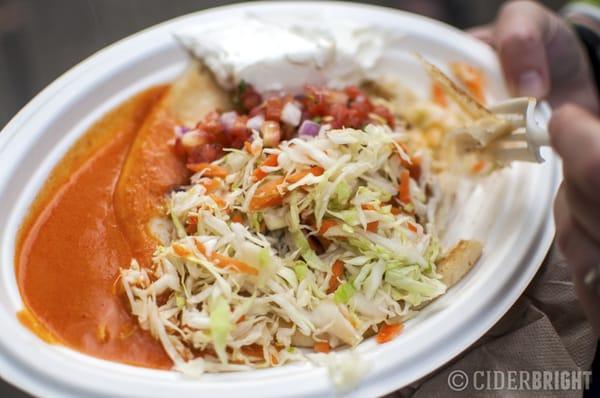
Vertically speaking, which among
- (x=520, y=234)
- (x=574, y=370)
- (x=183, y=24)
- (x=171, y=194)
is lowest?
(x=574, y=370)

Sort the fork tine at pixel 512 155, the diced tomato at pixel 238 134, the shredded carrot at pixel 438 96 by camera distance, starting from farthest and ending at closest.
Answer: the shredded carrot at pixel 438 96 → the diced tomato at pixel 238 134 → the fork tine at pixel 512 155

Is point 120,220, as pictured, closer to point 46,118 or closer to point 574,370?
point 46,118

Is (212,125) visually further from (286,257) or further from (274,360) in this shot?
(274,360)

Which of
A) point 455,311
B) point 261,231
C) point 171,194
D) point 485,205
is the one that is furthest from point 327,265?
point 485,205

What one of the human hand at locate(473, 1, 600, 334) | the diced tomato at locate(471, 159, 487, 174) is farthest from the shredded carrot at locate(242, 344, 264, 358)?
the diced tomato at locate(471, 159, 487, 174)

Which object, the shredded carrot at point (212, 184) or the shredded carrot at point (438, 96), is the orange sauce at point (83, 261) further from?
the shredded carrot at point (438, 96)

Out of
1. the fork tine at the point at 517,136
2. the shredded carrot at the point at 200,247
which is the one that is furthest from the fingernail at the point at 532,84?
the shredded carrot at the point at 200,247
